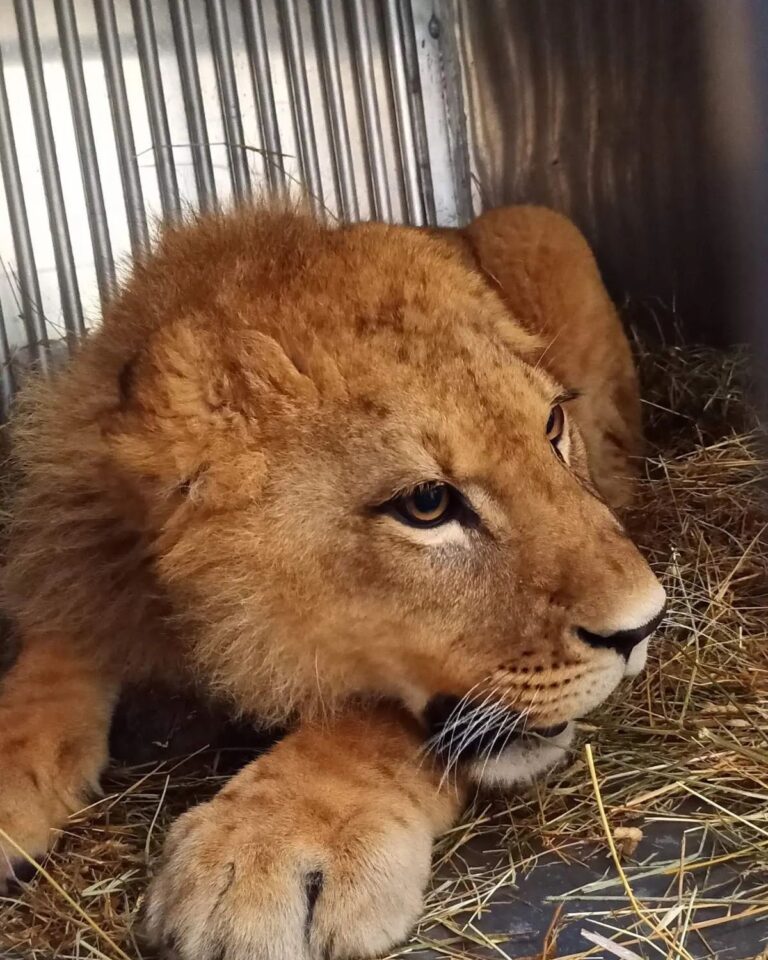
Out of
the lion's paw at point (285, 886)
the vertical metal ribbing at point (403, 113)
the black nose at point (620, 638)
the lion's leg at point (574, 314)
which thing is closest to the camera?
the lion's paw at point (285, 886)

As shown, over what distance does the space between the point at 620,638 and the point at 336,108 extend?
2.30m

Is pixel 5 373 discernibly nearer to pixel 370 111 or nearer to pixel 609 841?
pixel 370 111

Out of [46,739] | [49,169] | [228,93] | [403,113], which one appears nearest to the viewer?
[46,739]

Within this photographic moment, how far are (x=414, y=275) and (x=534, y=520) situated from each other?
509 mm

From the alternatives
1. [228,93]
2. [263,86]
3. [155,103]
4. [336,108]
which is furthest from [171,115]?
[336,108]

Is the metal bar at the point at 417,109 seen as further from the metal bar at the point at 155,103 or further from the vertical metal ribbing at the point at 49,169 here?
the vertical metal ribbing at the point at 49,169

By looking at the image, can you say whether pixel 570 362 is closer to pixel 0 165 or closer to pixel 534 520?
pixel 534 520

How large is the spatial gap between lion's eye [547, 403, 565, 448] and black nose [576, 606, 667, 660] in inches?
14.3

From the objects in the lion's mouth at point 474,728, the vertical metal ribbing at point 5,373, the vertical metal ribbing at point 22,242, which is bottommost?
the lion's mouth at point 474,728

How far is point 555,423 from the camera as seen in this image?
1.83 m

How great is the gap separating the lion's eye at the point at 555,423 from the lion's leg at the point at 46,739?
0.92 meters

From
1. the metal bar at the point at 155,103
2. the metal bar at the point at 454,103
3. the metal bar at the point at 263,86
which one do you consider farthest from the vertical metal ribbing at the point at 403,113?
the metal bar at the point at 155,103

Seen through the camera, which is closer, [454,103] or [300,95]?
[300,95]

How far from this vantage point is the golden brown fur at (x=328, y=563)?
57.3 inches
